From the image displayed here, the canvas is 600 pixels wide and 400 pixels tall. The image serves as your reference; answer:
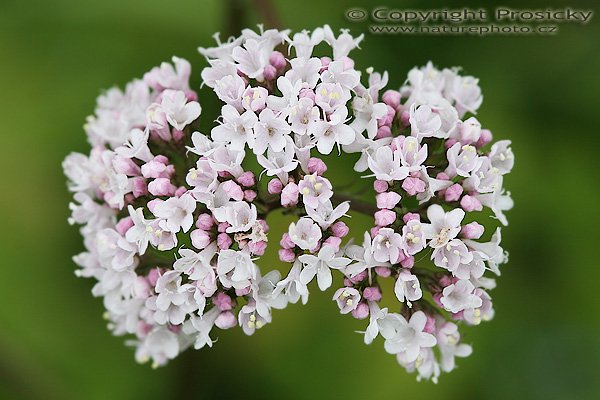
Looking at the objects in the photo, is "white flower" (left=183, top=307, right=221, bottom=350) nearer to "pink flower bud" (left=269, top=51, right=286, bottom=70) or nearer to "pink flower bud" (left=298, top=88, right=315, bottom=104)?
"pink flower bud" (left=298, top=88, right=315, bottom=104)

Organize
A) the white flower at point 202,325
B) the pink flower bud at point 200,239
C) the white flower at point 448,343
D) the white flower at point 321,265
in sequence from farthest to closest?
the white flower at point 448,343, the white flower at point 202,325, the pink flower bud at point 200,239, the white flower at point 321,265

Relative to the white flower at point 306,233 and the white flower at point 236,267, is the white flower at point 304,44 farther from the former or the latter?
the white flower at point 236,267

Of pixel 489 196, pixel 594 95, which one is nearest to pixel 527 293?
pixel 594 95

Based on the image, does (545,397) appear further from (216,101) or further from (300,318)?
(216,101)

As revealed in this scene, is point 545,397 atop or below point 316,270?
below

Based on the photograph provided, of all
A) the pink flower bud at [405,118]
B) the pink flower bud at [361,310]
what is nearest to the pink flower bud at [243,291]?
the pink flower bud at [361,310]

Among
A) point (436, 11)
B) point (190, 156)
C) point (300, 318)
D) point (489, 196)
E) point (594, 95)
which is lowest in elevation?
point (300, 318)
